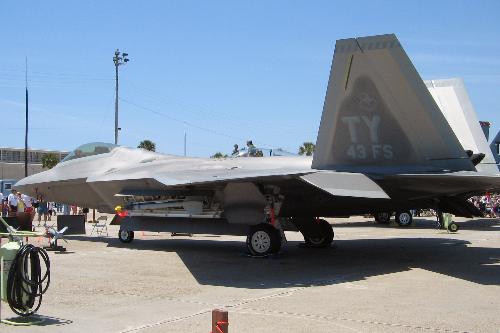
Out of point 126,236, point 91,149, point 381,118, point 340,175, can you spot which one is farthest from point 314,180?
point 91,149

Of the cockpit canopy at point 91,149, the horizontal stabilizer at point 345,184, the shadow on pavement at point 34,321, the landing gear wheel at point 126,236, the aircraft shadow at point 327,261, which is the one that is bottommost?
the shadow on pavement at point 34,321

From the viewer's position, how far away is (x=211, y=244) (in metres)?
15.2

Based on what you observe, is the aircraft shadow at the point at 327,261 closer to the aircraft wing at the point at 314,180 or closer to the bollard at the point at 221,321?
the aircraft wing at the point at 314,180

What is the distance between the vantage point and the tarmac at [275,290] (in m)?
5.91

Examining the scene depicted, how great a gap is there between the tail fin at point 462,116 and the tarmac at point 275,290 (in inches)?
91.5

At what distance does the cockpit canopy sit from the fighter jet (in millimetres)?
1534

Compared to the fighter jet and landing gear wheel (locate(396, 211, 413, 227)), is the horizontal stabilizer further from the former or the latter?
landing gear wheel (locate(396, 211, 413, 227))

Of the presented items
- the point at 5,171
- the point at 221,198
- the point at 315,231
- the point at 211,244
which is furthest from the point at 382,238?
the point at 5,171

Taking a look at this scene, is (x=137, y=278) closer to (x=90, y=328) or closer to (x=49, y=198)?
(x=90, y=328)

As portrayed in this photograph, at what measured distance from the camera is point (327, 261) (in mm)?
11492

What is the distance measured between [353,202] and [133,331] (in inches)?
284

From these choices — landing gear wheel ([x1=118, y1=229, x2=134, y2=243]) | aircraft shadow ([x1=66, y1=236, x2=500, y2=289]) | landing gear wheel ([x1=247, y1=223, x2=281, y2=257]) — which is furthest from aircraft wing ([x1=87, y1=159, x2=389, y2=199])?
landing gear wheel ([x1=118, y1=229, x2=134, y2=243])

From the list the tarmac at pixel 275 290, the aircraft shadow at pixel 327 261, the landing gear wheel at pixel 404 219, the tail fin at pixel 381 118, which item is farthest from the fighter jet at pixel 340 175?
the landing gear wheel at pixel 404 219

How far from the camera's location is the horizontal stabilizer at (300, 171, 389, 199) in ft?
29.7
